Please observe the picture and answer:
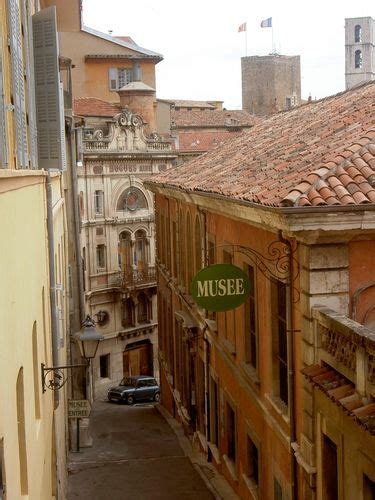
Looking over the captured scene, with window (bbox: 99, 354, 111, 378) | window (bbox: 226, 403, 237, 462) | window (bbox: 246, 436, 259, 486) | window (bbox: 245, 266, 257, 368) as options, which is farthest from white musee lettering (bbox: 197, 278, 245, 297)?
window (bbox: 99, 354, 111, 378)

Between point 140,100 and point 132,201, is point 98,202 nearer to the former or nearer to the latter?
point 132,201

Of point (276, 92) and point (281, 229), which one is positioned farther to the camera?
point (276, 92)

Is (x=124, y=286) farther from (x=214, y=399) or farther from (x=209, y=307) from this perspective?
(x=209, y=307)

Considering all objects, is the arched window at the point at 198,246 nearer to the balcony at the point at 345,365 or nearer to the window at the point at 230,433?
the window at the point at 230,433

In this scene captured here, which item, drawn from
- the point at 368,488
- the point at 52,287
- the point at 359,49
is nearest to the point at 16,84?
the point at 52,287

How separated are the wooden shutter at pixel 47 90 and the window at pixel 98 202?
31.2m

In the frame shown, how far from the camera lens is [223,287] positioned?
1139 centimetres

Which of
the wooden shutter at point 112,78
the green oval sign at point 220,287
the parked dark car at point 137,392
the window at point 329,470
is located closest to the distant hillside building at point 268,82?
the wooden shutter at point 112,78

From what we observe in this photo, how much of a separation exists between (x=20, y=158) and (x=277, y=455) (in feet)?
21.9

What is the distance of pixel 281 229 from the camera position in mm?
10086

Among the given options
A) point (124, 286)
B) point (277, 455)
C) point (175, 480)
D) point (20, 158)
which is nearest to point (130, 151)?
point (124, 286)

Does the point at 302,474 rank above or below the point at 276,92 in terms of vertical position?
below

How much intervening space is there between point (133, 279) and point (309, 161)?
34091 mm

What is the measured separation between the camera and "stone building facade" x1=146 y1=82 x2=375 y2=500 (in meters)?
9.39
